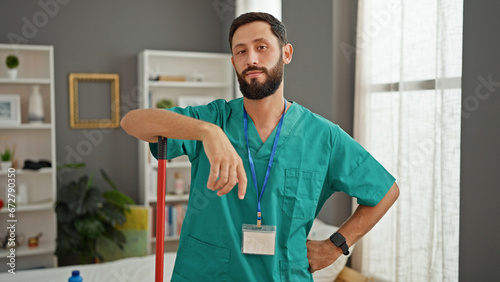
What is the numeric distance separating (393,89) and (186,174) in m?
2.51

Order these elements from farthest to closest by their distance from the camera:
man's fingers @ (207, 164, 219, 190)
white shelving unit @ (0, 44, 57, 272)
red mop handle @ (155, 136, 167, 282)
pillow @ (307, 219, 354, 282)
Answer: white shelving unit @ (0, 44, 57, 272) → pillow @ (307, 219, 354, 282) → red mop handle @ (155, 136, 167, 282) → man's fingers @ (207, 164, 219, 190)

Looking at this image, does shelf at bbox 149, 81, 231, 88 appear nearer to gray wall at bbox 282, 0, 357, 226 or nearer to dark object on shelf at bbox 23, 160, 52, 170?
dark object on shelf at bbox 23, 160, 52, 170

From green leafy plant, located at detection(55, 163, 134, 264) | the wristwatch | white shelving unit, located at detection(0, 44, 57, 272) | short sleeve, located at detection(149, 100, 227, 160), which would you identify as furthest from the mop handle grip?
white shelving unit, located at detection(0, 44, 57, 272)

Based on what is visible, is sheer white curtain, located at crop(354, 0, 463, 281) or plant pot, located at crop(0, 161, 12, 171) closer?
sheer white curtain, located at crop(354, 0, 463, 281)

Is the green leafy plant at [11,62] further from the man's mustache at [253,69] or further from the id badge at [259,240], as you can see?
the id badge at [259,240]

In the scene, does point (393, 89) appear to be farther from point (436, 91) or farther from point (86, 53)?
point (86, 53)

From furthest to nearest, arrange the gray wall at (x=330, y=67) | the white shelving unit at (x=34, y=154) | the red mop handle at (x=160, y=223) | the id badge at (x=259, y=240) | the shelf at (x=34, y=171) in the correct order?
the white shelving unit at (x=34, y=154) → the shelf at (x=34, y=171) → the gray wall at (x=330, y=67) → the id badge at (x=259, y=240) → the red mop handle at (x=160, y=223)

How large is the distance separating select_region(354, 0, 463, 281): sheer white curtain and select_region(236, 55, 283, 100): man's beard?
1050 millimetres

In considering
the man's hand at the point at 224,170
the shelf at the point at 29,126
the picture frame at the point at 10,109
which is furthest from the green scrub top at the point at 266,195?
the picture frame at the point at 10,109

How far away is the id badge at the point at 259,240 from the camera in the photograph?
4.40ft

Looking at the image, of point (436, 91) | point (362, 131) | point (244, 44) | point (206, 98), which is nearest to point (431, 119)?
point (436, 91)

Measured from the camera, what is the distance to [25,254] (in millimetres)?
3771

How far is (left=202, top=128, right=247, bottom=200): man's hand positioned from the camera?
0.97 meters

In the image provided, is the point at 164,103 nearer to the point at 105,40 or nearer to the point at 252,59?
the point at 105,40
